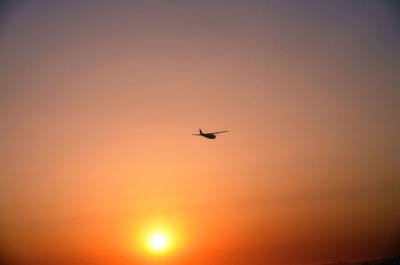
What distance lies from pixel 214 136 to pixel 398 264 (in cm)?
10611

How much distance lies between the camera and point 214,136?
235 feet

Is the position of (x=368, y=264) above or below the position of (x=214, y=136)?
below

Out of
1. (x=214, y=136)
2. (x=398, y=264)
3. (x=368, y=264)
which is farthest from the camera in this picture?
(x=368, y=264)

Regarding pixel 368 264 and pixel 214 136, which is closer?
pixel 214 136

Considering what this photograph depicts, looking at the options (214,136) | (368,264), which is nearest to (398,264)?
(368,264)

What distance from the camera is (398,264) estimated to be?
124438mm

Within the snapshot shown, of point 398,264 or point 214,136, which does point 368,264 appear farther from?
point 214,136

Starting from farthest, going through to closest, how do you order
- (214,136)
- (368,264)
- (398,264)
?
1. (368,264)
2. (398,264)
3. (214,136)

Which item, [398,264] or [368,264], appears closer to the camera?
[398,264]

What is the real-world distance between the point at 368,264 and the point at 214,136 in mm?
144218

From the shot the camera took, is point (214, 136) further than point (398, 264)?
No

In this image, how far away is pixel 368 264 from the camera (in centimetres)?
16475
